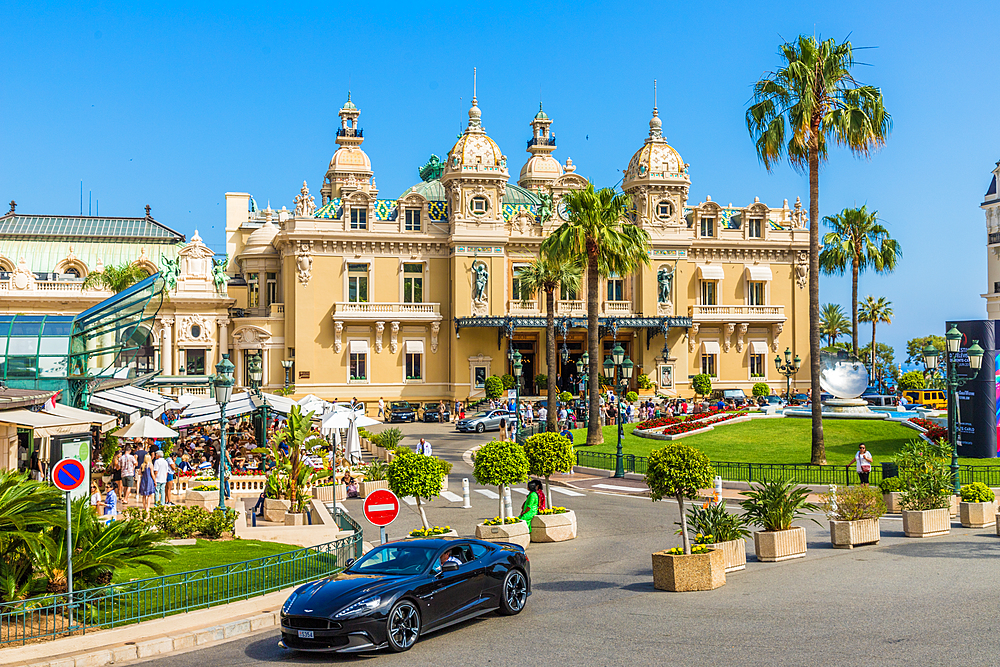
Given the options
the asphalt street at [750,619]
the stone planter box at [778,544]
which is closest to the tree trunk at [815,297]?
the asphalt street at [750,619]

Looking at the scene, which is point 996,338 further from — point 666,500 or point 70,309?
point 70,309

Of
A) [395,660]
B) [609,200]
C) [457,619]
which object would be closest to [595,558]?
[457,619]

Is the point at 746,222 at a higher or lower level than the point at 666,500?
higher

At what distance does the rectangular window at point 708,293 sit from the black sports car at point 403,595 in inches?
2174

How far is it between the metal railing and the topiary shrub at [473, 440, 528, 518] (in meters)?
4.00

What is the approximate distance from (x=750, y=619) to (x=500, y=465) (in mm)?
7589

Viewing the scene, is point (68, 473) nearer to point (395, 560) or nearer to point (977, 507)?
point (395, 560)

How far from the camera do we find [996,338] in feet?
97.4

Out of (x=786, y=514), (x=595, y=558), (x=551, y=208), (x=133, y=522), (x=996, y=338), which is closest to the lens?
(x=133, y=522)

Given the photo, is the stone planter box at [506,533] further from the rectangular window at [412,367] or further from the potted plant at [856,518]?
the rectangular window at [412,367]

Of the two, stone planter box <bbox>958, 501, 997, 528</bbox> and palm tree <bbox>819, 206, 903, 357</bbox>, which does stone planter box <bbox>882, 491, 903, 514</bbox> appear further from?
palm tree <bbox>819, 206, 903, 357</bbox>

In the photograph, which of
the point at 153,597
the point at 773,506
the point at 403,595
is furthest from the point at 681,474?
the point at 153,597

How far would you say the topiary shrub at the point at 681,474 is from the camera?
14.7 meters

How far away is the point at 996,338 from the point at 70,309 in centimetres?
5299
